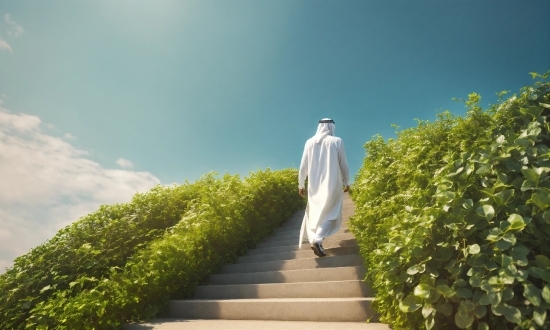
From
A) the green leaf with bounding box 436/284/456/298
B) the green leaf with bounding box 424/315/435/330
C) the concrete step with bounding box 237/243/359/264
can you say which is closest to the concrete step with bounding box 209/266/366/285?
the concrete step with bounding box 237/243/359/264

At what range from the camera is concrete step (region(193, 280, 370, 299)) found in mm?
4691

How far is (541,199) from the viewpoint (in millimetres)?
2514

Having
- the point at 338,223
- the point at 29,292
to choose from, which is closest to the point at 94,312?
the point at 29,292

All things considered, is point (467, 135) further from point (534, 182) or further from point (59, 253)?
point (59, 253)

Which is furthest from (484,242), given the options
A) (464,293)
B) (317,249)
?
(317,249)

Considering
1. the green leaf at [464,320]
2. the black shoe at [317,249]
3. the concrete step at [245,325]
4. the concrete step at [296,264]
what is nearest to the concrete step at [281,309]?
the concrete step at [245,325]

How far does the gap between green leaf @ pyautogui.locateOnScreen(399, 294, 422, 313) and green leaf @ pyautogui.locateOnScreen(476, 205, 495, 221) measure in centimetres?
83

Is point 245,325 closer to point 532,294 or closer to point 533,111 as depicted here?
point 532,294

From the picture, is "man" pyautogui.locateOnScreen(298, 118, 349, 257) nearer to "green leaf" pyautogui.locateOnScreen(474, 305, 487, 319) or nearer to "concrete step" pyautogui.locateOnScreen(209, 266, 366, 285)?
"concrete step" pyautogui.locateOnScreen(209, 266, 366, 285)

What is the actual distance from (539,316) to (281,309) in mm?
2859

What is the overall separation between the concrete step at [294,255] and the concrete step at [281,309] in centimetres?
169

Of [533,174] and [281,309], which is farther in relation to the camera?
[281,309]

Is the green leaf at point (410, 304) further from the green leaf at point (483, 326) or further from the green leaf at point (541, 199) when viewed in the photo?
the green leaf at point (541, 199)

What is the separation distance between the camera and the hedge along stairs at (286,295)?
164 inches
